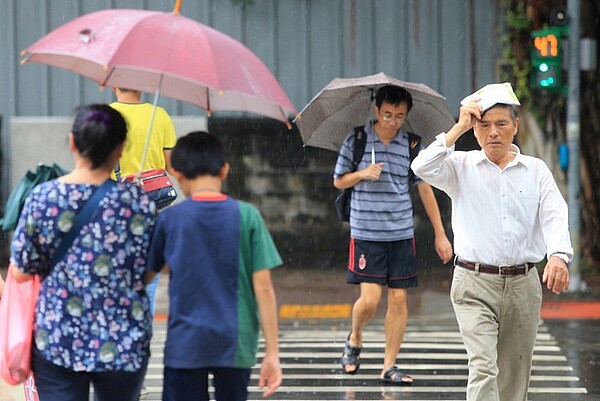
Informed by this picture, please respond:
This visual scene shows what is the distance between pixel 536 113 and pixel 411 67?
5.24 feet

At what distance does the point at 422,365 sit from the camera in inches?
360

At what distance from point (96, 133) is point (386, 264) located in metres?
3.87

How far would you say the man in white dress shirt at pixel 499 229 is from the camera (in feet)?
19.5

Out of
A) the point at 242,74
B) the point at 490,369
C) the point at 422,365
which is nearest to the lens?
the point at 242,74

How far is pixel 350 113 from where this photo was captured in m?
8.49

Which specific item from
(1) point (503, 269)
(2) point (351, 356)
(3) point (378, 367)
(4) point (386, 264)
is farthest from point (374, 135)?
(1) point (503, 269)

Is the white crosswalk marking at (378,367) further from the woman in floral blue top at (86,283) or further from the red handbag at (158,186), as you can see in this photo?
the woman in floral blue top at (86,283)

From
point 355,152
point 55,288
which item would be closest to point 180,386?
point 55,288

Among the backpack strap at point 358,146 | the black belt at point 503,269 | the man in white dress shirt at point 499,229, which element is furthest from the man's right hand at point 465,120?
the backpack strap at point 358,146

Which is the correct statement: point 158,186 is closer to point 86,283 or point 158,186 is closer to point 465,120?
point 465,120

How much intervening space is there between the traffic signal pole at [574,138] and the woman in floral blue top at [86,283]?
942 cm

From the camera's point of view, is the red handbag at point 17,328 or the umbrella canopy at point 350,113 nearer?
the red handbag at point 17,328

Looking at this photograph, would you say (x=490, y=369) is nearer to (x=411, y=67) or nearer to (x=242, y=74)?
(x=242, y=74)

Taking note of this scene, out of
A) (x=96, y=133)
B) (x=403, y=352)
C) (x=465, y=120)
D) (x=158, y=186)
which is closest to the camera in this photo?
(x=96, y=133)
